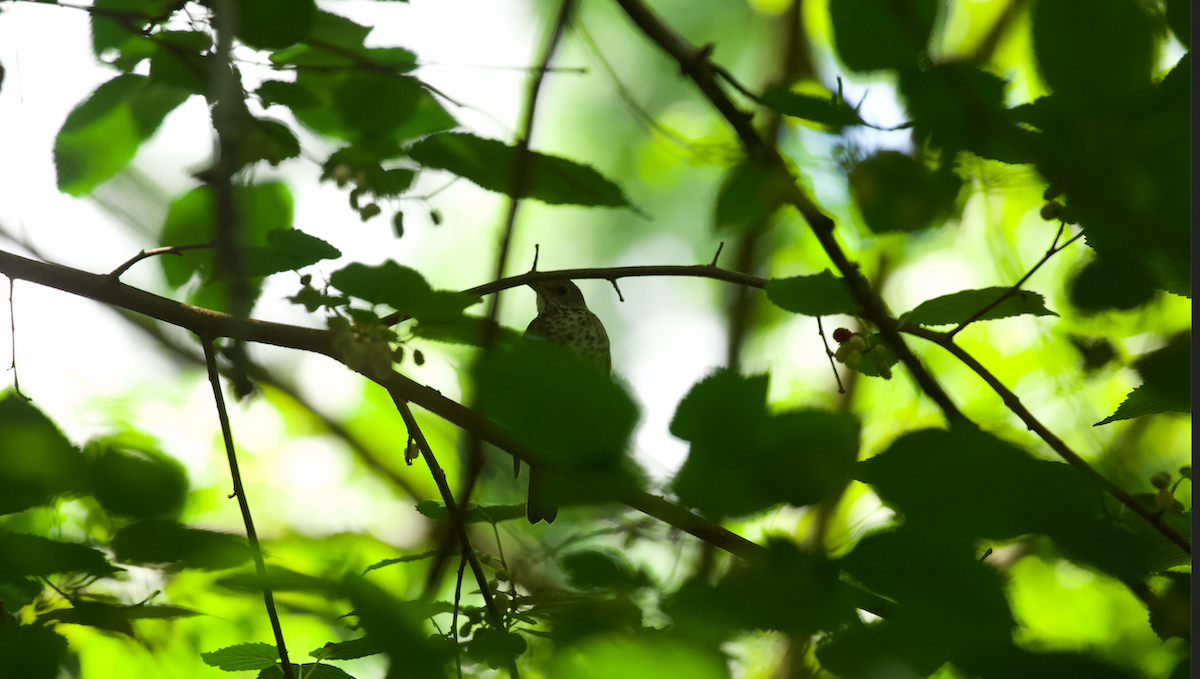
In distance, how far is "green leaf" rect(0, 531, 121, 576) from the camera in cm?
51

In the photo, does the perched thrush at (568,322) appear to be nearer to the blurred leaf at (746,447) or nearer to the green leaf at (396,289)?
the green leaf at (396,289)

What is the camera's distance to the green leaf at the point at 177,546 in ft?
1.51

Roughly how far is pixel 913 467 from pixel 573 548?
0.53 feet

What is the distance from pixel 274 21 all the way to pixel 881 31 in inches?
22.0

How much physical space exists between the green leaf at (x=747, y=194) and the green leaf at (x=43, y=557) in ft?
2.11

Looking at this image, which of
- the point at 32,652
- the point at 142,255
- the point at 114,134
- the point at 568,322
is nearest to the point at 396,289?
the point at 32,652

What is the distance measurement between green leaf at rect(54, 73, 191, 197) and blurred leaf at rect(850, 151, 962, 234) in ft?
2.39

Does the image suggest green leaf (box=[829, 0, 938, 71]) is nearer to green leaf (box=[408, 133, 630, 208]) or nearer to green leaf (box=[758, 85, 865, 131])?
green leaf (box=[758, 85, 865, 131])

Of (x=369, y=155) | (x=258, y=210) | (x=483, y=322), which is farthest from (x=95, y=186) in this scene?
(x=483, y=322)

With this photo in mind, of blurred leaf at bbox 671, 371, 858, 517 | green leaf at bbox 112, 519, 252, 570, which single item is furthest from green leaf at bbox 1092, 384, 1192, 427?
green leaf at bbox 112, 519, 252, 570

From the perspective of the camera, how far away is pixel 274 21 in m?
0.69

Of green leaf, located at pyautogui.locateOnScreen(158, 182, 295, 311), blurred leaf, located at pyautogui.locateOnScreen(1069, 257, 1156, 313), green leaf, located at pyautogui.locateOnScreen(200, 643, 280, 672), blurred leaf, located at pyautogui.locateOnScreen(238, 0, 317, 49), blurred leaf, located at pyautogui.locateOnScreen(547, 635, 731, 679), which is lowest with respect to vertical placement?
blurred leaf, located at pyautogui.locateOnScreen(547, 635, 731, 679)

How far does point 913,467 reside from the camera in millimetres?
277

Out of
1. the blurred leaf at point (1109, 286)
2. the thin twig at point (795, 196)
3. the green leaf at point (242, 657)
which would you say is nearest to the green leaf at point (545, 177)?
the thin twig at point (795, 196)
